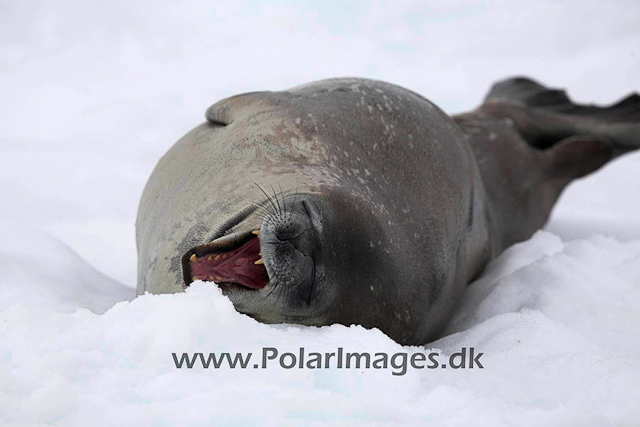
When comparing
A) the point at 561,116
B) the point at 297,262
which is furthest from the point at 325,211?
the point at 561,116

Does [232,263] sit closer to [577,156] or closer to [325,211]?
[325,211]

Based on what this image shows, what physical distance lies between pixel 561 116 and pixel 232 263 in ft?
9.37

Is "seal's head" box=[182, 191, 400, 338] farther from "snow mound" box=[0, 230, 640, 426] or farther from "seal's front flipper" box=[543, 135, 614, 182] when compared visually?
"seal's front flipper" box=[543, 135, 614, 182]

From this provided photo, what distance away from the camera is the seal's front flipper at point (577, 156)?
3.77m

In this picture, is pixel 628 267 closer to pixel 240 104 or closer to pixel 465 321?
pixel 465 321

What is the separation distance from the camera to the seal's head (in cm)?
166

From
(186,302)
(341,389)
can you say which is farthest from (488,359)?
(186,302)

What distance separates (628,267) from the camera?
2.65m

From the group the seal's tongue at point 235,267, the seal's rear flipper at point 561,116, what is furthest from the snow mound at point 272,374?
the seal's rear flipper at point 561,116

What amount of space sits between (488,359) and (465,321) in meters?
0.45

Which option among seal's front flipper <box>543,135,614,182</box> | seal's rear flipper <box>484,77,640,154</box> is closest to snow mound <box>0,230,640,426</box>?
seal's front flipper <box>543,135,614,182</box>

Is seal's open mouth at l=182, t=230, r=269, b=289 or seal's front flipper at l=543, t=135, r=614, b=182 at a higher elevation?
seal's front flipper at l=543, t=135, r=614, b=182

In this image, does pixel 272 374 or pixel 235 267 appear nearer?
pixel 272 374

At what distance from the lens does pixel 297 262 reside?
1660 mm
